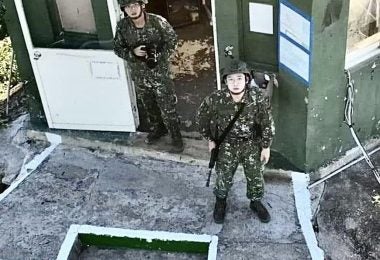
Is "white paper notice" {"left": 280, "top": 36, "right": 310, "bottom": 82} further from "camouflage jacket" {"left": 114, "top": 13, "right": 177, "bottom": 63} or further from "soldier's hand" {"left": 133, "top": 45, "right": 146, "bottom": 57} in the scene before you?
"soldier's hand" {"left": 133, "top": 45, "right": 146, "bottom": 57}

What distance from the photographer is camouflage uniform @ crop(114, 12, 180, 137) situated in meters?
6.36

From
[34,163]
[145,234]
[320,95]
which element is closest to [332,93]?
[320,95]

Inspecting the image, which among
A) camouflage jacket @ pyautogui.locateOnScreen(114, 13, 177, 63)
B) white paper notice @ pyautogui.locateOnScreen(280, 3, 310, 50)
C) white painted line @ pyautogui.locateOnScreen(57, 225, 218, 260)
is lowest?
white painted line @ pyautogui.locateOnScreen(57, 225, 218, 260)

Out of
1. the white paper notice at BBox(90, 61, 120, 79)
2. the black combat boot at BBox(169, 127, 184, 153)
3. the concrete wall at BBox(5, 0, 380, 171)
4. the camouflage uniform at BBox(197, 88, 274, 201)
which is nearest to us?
the camouflage uniform at BBox(197, 88, 274, 201)

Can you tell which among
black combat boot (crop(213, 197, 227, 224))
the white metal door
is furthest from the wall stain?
the white metal door

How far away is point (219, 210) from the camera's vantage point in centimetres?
624

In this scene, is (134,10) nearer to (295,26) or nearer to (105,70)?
(105,70)

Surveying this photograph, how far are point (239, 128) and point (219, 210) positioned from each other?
979mm

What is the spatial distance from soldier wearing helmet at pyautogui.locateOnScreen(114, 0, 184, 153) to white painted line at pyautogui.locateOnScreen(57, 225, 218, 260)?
1.29m

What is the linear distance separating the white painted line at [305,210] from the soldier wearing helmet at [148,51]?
145 centimetres

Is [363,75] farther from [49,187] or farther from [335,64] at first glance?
[49,187]

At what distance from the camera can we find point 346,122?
6.46 meters

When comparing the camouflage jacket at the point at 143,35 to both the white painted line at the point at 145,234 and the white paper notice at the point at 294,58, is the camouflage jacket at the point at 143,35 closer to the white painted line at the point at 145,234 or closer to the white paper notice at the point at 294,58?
the white paper notice at the point at 294,58

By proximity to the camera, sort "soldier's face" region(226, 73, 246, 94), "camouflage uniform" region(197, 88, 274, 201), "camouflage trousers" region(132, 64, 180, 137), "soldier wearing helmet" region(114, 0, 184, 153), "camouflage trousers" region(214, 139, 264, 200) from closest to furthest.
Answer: "soldier's face" region(226, 73, 246, 94) → "camouflage uniform" region(197, 88, 274, 201) → "camouflage trousers" region(214, 139, 264, 200) → "soldier wearing helmet" region(114, 0, 184, 153) → "camouflage trousers" region(132, 64, 180, 137)
